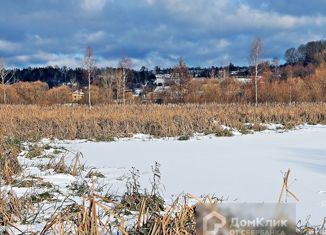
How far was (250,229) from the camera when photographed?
267cm

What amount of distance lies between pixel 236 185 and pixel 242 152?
3090 millimetres

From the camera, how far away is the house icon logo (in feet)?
8.14

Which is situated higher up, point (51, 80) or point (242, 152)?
point (51, 80)

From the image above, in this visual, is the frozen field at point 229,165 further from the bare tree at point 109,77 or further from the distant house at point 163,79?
the bare tree at point 109,77

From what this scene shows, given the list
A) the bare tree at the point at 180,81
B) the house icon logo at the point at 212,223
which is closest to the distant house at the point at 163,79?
the bare tree at the point at 180,81

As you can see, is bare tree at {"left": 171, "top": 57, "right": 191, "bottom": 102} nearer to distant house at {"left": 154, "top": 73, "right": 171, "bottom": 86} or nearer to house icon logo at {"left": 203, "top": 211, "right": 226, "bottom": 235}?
distant house at {"left": 154, "top": 73, "right": 171, "bottom": 86}

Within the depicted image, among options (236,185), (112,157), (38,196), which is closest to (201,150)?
(112,157)

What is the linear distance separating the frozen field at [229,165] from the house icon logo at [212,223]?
3.84 ft

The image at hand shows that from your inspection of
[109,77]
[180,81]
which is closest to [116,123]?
[180,81]

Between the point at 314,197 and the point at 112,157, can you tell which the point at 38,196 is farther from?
the point at 112,157

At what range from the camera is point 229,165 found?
6234 millimetres

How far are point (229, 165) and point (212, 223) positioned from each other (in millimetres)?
3787
